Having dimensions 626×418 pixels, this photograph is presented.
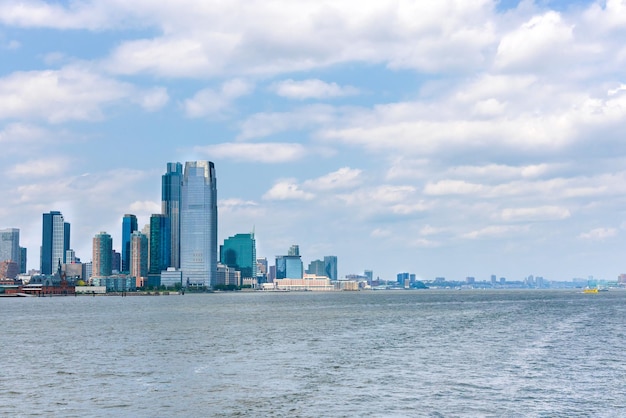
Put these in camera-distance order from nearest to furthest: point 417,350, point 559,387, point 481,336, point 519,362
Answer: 1. point 559,387
2. point 519,362
3. point 417,350
4. point 481,336

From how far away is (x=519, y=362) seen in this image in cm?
7788

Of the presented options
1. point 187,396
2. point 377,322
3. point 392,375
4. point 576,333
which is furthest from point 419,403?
point 377,322

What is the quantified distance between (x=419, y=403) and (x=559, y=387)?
1444cm

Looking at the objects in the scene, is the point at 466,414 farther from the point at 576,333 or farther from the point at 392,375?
the point at 576,333

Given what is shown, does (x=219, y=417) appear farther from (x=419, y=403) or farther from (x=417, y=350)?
(x=417, y=350)

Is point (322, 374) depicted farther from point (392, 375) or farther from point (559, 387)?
point (559, 387)

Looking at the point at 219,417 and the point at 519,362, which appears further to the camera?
A: the point at 519,362

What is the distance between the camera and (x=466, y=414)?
2012 inches

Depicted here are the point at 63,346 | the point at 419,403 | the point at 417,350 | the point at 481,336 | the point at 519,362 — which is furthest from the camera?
the point at 481,336

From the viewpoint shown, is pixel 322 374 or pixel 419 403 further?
pixel 322 374

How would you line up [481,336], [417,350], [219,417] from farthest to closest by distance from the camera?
[481,336] < [417,350] < [219,417]

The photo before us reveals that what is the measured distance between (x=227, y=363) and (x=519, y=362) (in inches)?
1226

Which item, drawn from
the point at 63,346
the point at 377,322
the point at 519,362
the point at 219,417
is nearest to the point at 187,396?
the point at 219,417

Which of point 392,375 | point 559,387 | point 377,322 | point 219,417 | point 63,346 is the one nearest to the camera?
point 219,417
